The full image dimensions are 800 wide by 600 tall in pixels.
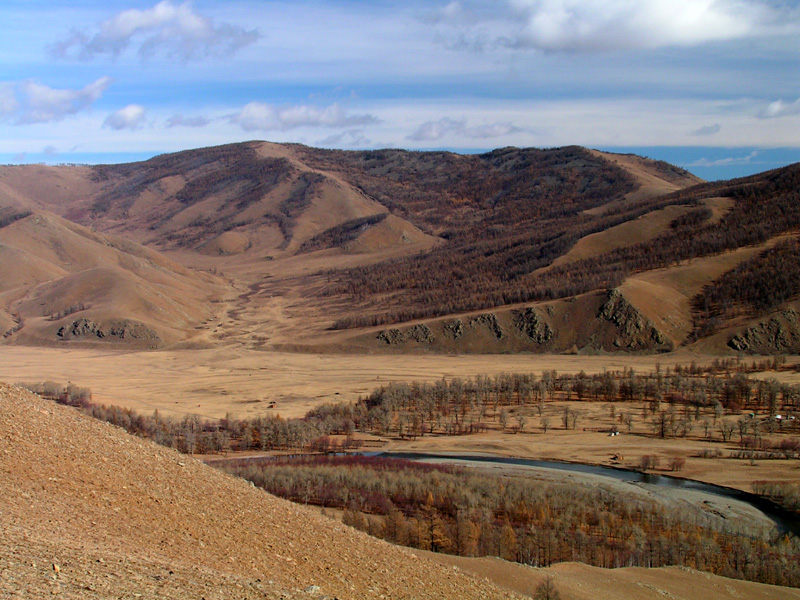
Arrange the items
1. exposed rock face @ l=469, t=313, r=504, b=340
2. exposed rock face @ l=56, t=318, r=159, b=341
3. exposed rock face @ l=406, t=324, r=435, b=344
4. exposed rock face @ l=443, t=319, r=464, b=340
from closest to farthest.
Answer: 1. exposed rock face @ l=469, t=313, r=504, b=340
2. exposed rock face @ l=443, t=319, r=464, b=340
3. exposed rock face @ l=406, t=324, r=435, b=344
4. exposed rock face @ l=56, t=318, r=159, b=341

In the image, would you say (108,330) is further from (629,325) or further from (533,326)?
(629,325)

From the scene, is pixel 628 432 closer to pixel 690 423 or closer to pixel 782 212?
pixel 690 423

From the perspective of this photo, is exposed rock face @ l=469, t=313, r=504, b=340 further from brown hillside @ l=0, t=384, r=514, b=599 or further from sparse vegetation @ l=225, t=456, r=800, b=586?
brown hillside @ l=0, t=384, r=514, b=599

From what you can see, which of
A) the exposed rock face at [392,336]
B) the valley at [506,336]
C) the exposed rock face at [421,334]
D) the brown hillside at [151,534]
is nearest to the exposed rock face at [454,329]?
the valley at [506,336]

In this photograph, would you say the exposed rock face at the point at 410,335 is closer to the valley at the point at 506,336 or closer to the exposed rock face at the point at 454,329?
the valley at the point at 506,336

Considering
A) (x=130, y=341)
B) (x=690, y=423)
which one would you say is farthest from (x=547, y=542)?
(x=130, y=341)


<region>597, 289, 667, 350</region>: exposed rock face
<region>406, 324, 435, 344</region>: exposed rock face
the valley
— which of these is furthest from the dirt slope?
<region>406, 324, 435, 344</region>: exposed rock face
